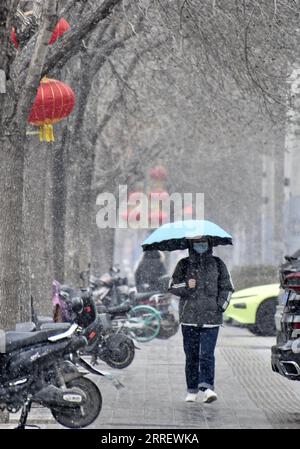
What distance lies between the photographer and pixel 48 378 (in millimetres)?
11508

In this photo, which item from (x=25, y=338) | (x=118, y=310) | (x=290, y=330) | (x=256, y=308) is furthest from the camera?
(x=256, y=308)

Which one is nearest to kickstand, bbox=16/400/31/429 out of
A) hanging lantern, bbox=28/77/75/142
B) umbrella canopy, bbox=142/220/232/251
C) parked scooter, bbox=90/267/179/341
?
umbrella canopy, bbox=142/220/232/251

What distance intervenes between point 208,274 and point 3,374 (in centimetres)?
354

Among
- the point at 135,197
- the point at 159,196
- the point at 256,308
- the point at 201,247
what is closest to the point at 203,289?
the point at 201,247

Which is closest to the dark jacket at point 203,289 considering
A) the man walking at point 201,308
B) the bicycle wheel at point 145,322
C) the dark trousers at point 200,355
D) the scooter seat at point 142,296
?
the man walking at point 201,308

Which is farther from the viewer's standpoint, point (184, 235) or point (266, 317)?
point (266, 317)

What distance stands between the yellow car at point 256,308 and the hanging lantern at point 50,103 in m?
11.1

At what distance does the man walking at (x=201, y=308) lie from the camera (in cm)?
1402

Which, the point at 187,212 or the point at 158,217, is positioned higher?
the point at 187,212

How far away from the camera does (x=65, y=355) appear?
37.9 feet

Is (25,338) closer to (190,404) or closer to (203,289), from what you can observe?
(190,404)

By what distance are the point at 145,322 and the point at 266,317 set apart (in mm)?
3587

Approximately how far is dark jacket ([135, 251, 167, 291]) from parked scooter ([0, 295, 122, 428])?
46.8 feet
